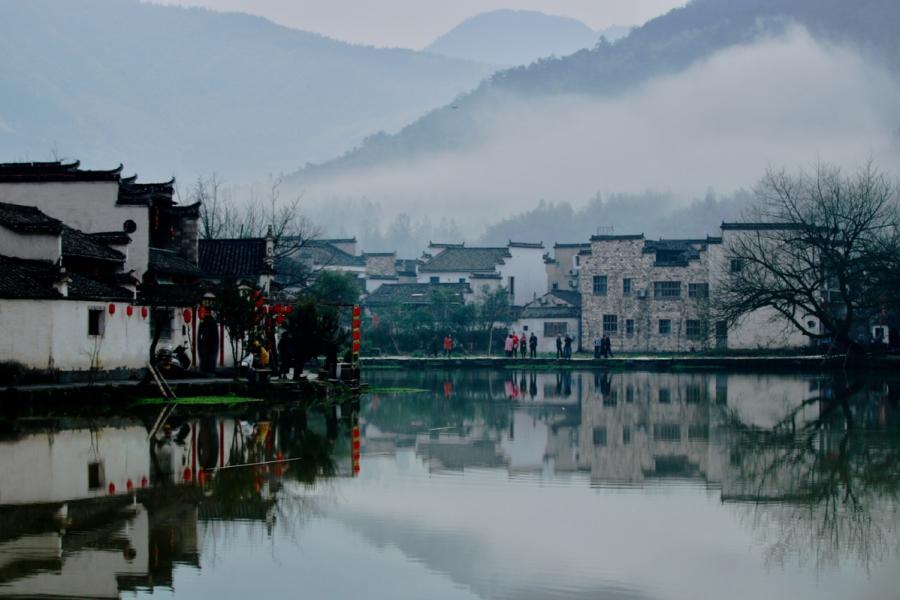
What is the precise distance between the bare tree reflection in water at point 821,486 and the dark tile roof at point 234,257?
1945 cm

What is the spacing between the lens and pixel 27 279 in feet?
94.0

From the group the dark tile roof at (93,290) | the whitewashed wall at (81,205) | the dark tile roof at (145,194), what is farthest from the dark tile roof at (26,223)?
the dark tile roof at (145,194)

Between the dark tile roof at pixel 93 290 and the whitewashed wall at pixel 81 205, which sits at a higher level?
the whitewashed wall at pixel 81 205

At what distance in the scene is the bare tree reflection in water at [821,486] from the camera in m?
12.6

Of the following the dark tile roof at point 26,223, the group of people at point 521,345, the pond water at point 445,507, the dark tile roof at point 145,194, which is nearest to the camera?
the pond water at point 445,507

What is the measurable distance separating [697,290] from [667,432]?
47.8m

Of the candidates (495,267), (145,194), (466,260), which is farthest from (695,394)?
(466,260)

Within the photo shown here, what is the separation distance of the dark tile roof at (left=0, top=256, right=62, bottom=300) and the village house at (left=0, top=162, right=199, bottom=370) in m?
0.02

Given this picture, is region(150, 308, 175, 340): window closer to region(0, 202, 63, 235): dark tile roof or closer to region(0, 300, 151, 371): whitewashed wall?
region(0, 300, 151, 371): whitewashed wall

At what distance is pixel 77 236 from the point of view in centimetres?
3350

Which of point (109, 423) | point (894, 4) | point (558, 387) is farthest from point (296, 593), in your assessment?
point (894, 4)

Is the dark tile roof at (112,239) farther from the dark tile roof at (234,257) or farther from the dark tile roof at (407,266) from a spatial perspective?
the dark tile roof at (407,266)

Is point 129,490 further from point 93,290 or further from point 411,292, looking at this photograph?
point 411,292

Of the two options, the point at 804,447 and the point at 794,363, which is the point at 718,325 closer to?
the point at 794,363
